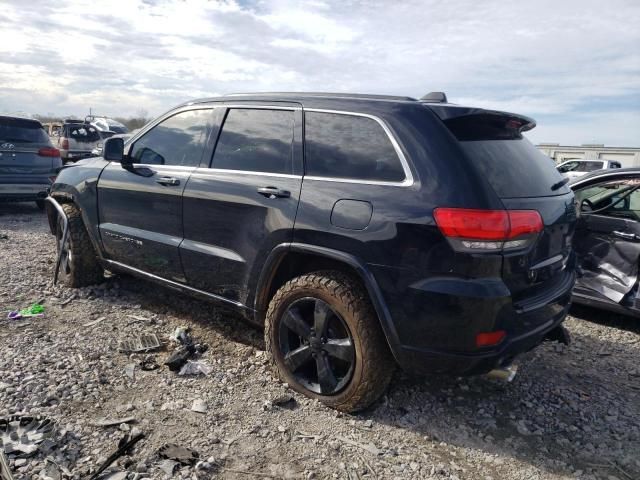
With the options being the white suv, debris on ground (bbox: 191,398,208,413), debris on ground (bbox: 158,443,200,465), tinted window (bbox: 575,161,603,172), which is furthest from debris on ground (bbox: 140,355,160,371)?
tinted window (bbox: 575,161,603,172)

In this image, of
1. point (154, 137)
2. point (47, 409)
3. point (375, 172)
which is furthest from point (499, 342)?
point (154, 137)

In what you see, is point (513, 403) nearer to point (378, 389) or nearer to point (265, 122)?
point (378, 389)

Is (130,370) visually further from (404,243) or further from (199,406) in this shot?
(404,243)

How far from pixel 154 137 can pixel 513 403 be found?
3424mm

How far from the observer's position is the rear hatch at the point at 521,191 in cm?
262

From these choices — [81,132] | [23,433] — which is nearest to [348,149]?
[23,433]

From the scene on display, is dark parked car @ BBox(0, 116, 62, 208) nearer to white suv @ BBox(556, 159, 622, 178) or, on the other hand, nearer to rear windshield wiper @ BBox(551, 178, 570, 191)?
rear windshield wiper @ BBox(551, 178, 570, 191)

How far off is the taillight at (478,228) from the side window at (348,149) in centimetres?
37

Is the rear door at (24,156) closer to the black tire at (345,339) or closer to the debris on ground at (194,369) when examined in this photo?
the debris on ground at (194,369)

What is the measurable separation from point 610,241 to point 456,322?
2845 mm

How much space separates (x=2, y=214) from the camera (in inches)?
361

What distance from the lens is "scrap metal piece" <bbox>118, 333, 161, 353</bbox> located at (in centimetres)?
370

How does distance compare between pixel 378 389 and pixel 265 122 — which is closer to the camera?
pixel 378 389

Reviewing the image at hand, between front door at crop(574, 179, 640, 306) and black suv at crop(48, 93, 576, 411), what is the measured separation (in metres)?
1.54
